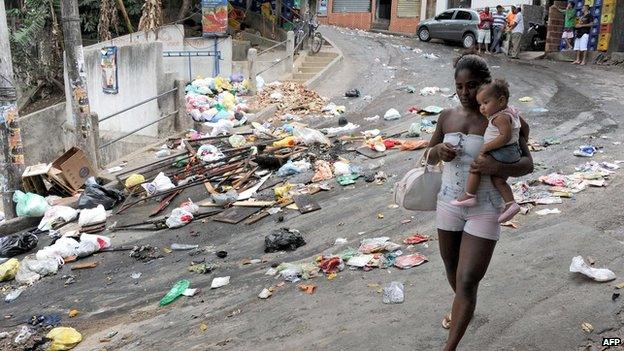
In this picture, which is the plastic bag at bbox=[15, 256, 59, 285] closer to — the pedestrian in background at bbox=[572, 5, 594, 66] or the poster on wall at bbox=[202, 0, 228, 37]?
the poster on wall at bbox=[202, 0, 228, 37]

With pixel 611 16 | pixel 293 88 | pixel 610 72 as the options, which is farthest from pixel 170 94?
pixel 611 16

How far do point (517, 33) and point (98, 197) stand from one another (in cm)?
1736

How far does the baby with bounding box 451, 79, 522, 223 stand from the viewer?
113 inches

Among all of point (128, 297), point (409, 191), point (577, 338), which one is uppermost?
point (409, 191)

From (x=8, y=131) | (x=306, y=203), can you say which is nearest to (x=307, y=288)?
(x=306, y=203)

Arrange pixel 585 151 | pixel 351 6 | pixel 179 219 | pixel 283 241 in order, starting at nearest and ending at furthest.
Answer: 1. pixel 283 241
2. pixel 179 219
3. pixel 585 151
4. pixel 351 6

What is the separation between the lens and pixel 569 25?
20.3 meters

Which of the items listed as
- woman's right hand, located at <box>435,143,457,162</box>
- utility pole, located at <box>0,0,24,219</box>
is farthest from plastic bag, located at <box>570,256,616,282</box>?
utility pole, located at <box>0,0,24,219</box>

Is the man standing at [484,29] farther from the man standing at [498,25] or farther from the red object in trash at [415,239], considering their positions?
the red object in trash at [415,239]

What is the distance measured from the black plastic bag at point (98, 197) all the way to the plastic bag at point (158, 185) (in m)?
0.47

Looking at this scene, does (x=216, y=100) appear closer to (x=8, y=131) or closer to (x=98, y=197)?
(x=98, y=197)

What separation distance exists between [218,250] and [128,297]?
1.19m

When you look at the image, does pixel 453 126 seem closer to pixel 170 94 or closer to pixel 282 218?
pixel 282 218

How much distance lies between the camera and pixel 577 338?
3541mm
